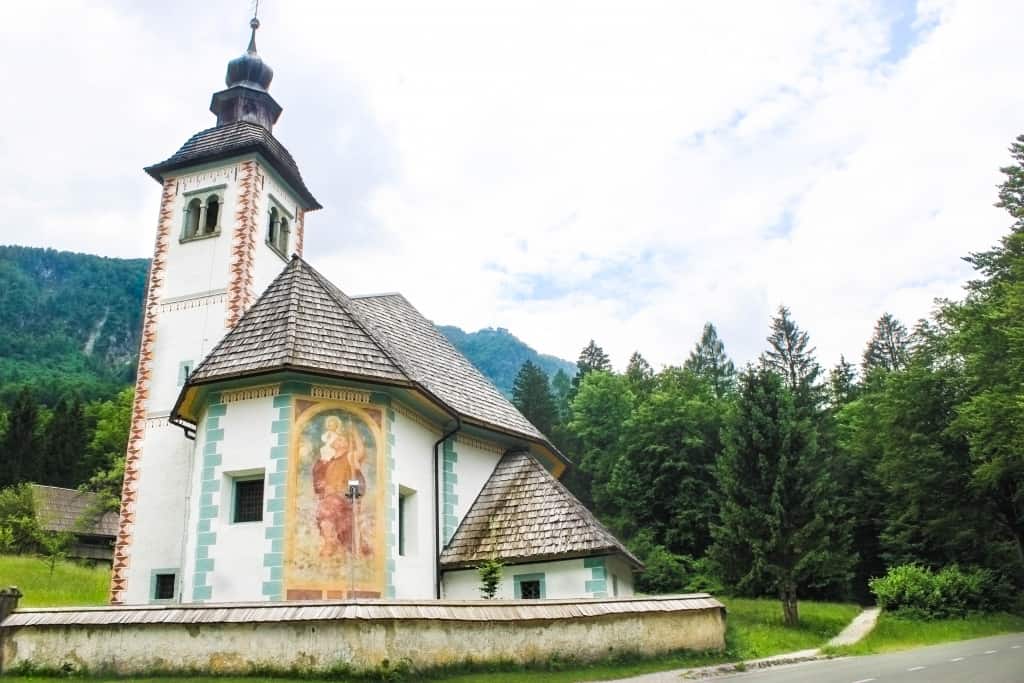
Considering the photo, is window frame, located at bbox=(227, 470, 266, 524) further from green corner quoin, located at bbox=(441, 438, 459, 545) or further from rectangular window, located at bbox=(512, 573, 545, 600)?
rectangular window, located at bbox=(512, 573, 545, 600)

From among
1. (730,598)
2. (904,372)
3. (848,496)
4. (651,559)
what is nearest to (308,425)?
(730,598)

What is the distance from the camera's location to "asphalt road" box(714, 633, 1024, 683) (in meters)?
13.1

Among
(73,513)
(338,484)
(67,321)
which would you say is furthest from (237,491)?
(67,321)

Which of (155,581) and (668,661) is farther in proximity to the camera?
(155,581)

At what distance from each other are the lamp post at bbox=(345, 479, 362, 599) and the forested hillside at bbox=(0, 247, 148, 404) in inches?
3280

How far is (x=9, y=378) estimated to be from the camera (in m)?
102

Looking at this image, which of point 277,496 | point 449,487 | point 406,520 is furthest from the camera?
point 449,487

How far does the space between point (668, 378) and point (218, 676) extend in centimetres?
5004

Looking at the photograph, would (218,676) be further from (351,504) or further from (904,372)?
(904,372)

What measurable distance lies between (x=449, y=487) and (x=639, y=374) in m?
51.8

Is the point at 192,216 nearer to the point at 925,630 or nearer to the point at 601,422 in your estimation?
the point at 925,630

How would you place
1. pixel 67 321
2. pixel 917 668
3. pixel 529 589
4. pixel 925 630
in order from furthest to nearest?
pixel 67 321 < pixel 925 630 < pixel 529 589 < pixel 917 668

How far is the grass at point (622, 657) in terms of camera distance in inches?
480

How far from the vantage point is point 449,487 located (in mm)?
19172
